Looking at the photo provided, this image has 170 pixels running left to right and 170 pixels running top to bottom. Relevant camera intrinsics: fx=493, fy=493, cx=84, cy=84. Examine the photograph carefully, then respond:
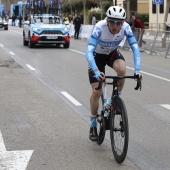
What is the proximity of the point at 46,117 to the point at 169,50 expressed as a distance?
13.2 meters

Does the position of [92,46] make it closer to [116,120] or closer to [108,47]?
[108,47]

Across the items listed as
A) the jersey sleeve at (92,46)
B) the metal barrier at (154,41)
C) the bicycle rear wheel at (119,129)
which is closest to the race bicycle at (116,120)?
the bicycle rear wheel at (119,129)

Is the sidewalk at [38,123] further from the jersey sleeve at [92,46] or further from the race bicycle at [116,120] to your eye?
the jersey sleeve at [92,46]

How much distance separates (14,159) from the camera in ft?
19.2

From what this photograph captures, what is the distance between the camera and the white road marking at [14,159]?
18.3 feet

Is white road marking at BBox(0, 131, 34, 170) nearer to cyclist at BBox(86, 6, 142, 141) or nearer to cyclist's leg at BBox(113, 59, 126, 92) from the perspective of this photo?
cyclist at BBox(86, 6, 142, 141)

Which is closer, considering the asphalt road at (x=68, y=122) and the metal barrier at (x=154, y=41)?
the asphalt road at (x=68, y=122)

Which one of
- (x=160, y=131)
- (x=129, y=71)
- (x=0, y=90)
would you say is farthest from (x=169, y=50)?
(x=160, y=131)

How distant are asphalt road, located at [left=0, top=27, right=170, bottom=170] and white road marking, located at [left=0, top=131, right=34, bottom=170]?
0.04ft

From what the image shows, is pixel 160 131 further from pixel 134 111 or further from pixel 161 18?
pixel 161 18

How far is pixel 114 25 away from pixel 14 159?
201 cm

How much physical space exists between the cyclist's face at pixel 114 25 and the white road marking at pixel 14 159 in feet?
6.06

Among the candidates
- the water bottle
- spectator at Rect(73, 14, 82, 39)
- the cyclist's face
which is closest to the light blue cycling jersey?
the cyclist's face

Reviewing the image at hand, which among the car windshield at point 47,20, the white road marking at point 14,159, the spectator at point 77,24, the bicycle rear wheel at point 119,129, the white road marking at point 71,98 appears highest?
the car windshield at point 47,20
